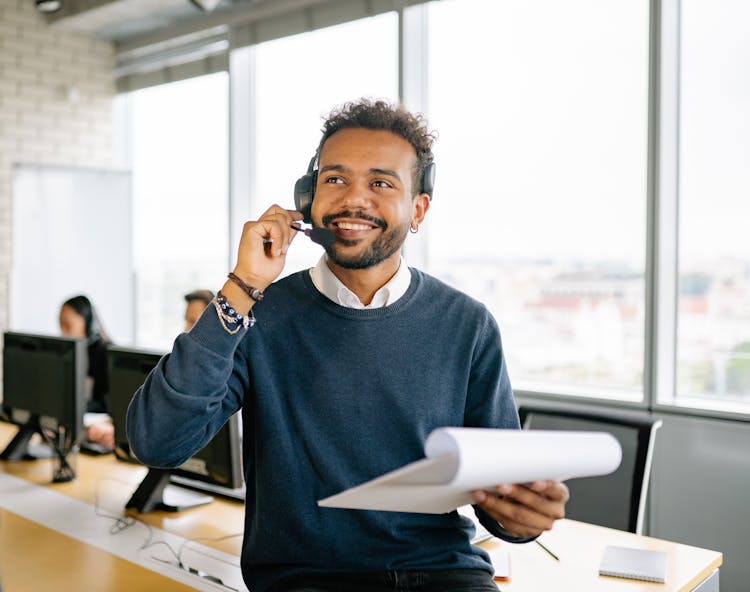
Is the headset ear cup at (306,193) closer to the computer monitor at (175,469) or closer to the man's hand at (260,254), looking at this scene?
→ the man's hand at (260,254)

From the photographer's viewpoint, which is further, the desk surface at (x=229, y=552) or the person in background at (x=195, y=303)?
the person in background at (x=195, y=303)

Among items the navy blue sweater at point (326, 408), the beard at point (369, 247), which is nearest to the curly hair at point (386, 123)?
the beard at point (369, 247)

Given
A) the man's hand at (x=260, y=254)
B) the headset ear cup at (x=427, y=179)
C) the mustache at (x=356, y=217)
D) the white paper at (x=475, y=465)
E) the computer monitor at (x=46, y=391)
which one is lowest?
the computer monitor at (x=46, y=391)

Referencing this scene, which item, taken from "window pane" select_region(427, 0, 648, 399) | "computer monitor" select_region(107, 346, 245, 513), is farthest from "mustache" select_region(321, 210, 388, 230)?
"window pane" select_region(427, 0, 648, 399)

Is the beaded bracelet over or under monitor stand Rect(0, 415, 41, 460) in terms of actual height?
over

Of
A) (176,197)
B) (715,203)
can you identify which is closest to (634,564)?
(715,203)

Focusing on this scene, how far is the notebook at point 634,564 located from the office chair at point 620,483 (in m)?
0.40

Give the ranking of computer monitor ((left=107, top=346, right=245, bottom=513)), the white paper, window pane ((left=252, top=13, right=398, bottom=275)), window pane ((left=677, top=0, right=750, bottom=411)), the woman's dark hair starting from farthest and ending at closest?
window pane ((left=252, top=13, right=398, bottom=275)) < the woman's dark hair < window pane ((left=677, top=0, right=750, bottom=411)) < computer monitor ((left=107, top=346, right=245, bottom=513)) < the white paper

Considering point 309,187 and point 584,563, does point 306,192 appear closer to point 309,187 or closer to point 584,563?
point 309,187

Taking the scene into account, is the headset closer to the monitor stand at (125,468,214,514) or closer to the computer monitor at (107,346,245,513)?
the computer monitor at (107,346,245,513)

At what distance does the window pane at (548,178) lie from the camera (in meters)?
3.54

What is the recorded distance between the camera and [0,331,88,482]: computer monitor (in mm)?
2516

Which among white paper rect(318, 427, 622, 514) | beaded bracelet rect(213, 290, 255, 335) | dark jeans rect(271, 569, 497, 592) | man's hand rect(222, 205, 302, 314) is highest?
man's hand rect(222, 205, 302, 314)

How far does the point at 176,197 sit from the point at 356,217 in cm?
456
